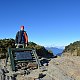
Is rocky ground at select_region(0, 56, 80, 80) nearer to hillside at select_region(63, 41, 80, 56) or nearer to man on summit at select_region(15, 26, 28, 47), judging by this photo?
man on summit at select_region(15, 26, 28, 47)

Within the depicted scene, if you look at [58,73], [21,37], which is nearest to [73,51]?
[21,37]

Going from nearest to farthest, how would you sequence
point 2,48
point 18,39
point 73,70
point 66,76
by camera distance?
point 66,76, point 73,70, point 18,39, point 2,48

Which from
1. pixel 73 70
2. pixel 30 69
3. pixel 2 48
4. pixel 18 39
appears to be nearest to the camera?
pixel 73 70

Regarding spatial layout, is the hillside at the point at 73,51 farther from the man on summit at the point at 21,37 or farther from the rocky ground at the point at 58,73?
the rocky ground at the point at 58,73

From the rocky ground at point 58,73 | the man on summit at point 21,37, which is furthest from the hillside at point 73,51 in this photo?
the rocky ground at point 58,73

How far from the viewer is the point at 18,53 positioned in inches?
652

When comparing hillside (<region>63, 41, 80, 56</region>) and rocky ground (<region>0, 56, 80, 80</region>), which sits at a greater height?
hillside (<region>63, 41, 80, 56</region>)

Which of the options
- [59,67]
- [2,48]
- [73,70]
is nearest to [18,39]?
[59,67]

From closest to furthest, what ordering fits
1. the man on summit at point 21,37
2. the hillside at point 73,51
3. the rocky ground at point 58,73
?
the rocky ground at point 58,73 → the man on summit at point 21,37 → the hillside at point 73,51

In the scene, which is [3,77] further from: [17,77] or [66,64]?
[66,64]

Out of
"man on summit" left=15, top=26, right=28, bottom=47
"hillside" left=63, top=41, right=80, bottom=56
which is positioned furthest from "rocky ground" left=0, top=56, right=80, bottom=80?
"hillside" left=63, top=41, right=80, bottom=56

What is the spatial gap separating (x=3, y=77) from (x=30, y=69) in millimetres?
2090

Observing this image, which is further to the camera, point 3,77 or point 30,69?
point 30,69

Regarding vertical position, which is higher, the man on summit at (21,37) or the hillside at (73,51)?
the man on summit at (21,37)
